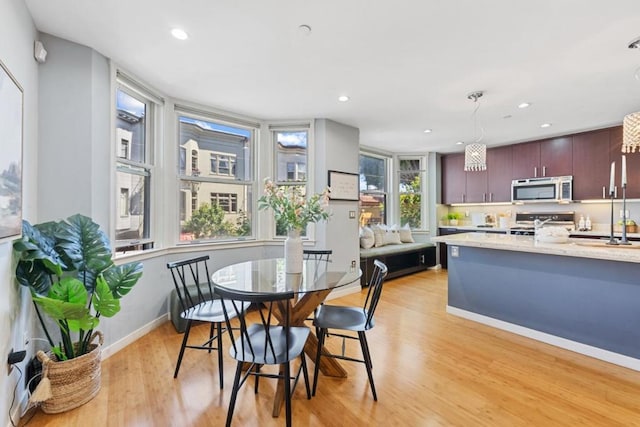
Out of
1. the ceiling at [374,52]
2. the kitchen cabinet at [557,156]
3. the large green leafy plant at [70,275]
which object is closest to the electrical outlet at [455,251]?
the ceiling at [374,52]

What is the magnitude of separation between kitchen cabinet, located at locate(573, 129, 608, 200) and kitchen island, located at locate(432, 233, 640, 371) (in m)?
2.22

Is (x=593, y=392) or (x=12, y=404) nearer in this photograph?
(x=12, y=404)

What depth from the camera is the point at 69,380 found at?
1869 millimetres

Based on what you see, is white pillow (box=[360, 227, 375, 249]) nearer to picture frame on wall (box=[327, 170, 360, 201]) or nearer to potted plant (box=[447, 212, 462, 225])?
picture frame on wall (box=[327, 170, 360, 201])

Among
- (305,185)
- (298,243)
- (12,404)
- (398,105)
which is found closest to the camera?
(12,404)

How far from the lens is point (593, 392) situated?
2053mm

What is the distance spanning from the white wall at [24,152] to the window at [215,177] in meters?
1.47

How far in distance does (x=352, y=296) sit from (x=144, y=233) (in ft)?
9.30

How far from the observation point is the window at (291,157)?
4219 mm

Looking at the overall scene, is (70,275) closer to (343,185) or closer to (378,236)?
(343,185)

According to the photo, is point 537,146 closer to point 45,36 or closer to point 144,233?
point 144,233

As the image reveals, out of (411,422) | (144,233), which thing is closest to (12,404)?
(144,233)

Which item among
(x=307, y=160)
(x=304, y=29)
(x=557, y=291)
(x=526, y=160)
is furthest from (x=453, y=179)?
(x=304, y=29)

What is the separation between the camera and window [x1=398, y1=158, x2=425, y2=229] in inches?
254
